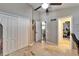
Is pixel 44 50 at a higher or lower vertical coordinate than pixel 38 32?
lower

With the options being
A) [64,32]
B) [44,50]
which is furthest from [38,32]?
[64,32]

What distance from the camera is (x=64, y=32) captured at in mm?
2172

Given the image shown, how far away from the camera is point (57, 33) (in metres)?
2.28

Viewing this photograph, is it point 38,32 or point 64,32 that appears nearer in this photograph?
point 64,32

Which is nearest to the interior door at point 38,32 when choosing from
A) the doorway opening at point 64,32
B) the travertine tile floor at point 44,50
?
→ the travertine tile floor at point 44,50

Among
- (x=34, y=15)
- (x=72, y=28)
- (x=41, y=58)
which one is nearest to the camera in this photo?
(x=41, y=58)

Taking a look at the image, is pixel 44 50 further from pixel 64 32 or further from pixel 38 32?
pixel 64 32

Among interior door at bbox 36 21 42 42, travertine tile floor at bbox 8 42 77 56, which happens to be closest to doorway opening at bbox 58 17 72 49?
travertine tile floor at bbox 8 42 77 56

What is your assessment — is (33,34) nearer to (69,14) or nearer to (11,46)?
(11,46)

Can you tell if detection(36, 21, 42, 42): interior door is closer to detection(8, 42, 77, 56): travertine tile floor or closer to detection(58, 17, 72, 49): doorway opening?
detection(8, 42, 77, 56): travertine tile floor

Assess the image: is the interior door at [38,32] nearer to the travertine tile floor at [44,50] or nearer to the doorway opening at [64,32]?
the travertine tile floor at [44,50]

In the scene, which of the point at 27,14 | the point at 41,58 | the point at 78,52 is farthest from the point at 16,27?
the point at 78,52

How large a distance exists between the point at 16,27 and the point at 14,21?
12 centimetres

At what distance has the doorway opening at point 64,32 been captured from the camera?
6.98 feet
